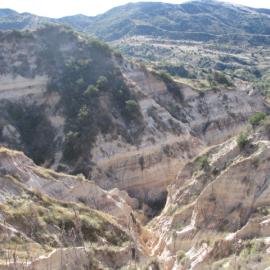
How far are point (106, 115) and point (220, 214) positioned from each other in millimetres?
32695

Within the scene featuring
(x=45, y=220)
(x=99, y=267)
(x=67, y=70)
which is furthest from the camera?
(x=67, y=70)

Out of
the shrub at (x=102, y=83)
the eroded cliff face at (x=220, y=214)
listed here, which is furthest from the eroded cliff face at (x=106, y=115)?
the eroded cliff face at (x=220, y=214)

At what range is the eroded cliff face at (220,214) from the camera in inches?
1425

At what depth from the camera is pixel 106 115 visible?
240ft

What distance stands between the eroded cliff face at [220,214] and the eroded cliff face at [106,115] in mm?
17345

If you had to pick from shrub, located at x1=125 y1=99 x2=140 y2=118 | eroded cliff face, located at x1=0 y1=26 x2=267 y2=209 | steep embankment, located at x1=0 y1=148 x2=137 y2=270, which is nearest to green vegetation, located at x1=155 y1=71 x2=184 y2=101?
eroded cliff face, located at x1=0 y1=26 x2=267 y2=209

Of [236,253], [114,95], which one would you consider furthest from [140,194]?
[236,253]

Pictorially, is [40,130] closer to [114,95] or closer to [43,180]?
[114,95]

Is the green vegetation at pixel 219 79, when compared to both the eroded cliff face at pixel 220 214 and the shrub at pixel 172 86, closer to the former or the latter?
the shrub at pixel 172 86

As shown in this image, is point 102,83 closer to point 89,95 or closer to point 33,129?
point 89,95

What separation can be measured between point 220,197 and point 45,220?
13040 millimetres

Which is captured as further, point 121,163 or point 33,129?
point 33,129

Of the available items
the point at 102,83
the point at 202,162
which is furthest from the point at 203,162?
the point at 102,83

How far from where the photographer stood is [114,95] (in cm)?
7650
